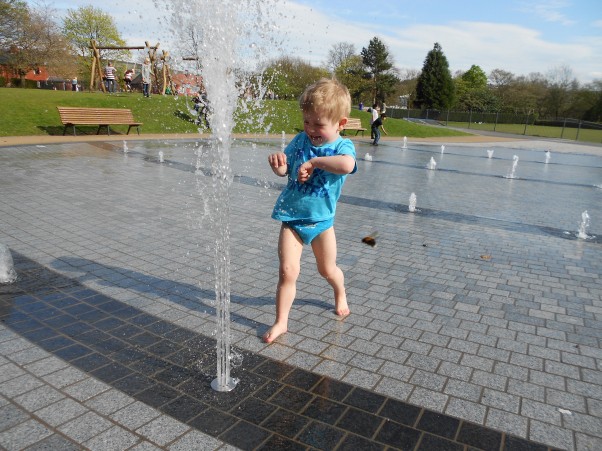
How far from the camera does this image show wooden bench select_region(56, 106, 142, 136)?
669 inches

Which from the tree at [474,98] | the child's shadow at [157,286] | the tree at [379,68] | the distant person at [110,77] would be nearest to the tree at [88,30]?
the distant person at [110,77]

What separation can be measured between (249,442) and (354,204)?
21.4ft

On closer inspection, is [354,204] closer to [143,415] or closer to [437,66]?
[143,415]

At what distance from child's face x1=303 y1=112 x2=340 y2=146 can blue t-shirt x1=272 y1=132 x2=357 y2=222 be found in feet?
0.15

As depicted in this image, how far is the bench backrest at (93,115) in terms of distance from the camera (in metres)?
17.0

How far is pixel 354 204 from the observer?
338 inches

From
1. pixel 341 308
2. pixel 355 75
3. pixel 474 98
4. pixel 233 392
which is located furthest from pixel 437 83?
pixel 233 392

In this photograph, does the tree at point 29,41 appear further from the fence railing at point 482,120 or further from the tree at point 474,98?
the tree at point 474,98

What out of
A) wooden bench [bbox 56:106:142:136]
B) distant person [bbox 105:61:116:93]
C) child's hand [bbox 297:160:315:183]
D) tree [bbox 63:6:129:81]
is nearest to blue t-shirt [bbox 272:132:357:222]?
child's hand [bbox 297:160:315:183]

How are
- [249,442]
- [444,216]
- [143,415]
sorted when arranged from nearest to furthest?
[249,442], [143,415], [444,216]

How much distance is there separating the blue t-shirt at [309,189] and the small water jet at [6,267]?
2.75m

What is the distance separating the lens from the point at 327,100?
2.90 meters

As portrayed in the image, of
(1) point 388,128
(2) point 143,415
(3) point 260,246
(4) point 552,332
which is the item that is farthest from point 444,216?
(1) point 388,128

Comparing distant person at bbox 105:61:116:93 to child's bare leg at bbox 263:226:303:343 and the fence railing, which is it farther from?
the fence railing
